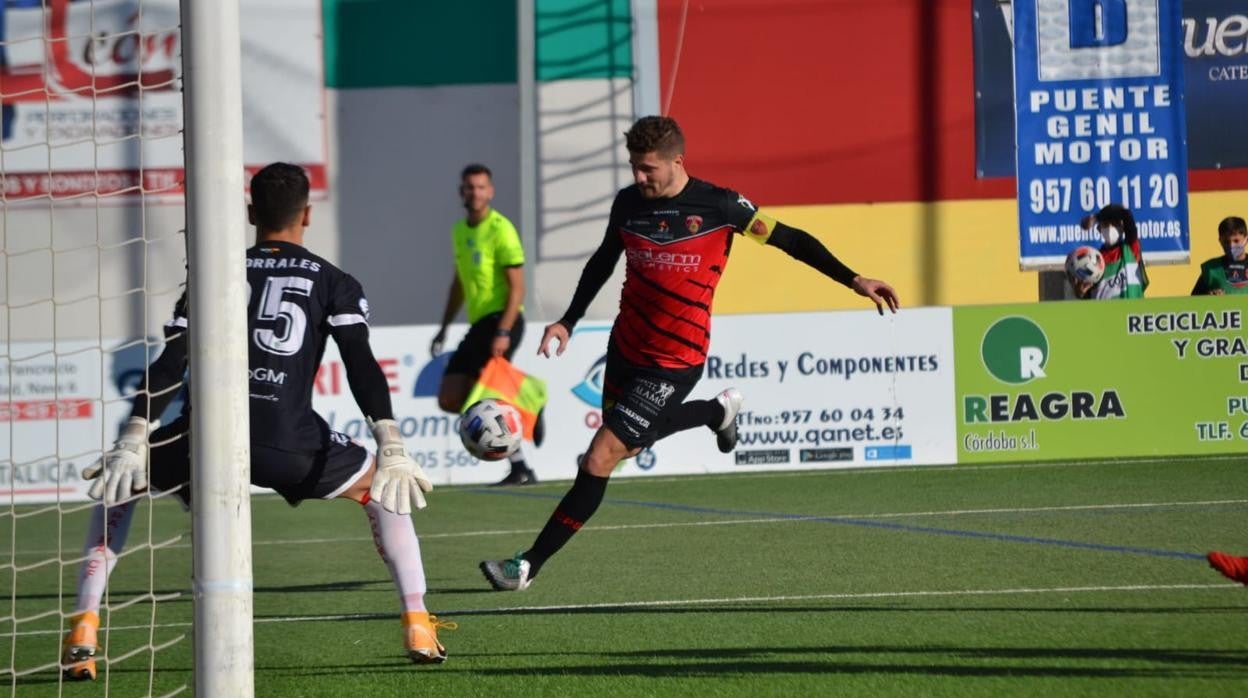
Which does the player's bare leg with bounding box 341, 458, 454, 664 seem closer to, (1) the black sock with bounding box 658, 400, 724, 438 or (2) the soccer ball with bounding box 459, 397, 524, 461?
(1) the black sock with bounding box 658, 400, 724, 438

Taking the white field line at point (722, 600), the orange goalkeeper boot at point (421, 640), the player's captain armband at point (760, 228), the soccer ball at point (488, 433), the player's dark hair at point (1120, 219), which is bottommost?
the white field line at point (722, 600)

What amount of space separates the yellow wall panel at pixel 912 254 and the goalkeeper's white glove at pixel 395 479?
1473cm

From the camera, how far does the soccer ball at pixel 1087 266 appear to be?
14.9m

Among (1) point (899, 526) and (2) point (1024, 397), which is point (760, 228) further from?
(2) point (1024, 397)

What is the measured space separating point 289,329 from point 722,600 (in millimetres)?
2260

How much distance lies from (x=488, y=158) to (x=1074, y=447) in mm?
8679

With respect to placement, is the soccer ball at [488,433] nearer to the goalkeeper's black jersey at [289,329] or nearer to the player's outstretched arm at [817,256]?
the player's outstretched arm at [817,256]

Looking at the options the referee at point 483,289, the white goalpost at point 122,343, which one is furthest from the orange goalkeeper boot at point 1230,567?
the referee at point 483,289

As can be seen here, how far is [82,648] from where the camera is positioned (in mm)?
5816

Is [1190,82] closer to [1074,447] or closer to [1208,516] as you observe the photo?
[1074,447]

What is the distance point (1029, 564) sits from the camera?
300 inches

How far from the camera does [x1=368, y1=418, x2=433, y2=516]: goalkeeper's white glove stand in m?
5.18

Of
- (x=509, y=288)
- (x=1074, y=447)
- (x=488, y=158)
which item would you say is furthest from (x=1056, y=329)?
(x=488, y=158)

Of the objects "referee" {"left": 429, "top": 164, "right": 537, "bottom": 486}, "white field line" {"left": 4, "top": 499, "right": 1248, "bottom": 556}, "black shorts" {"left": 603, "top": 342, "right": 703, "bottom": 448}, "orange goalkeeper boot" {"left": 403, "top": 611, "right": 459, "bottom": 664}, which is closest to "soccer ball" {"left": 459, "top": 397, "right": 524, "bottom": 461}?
"white field line" {"left": 4, "top": 499, "right": 1248, "bottom": 556}
